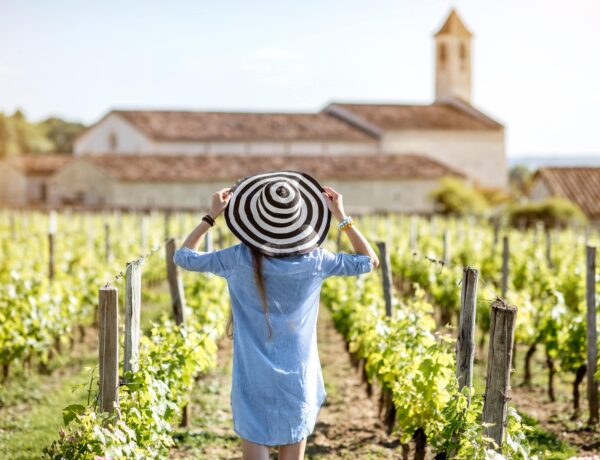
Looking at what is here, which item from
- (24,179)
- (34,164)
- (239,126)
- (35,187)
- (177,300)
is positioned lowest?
(177,300)

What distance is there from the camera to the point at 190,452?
574cm

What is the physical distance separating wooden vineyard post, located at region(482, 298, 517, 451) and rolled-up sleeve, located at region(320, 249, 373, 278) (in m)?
0.65

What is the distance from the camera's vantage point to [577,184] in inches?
1241

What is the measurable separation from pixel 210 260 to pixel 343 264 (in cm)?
56

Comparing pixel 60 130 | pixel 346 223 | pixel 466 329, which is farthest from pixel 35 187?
pixel 346 223

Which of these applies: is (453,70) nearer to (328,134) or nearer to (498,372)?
(328,134)

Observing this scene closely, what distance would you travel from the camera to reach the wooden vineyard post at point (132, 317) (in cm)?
432

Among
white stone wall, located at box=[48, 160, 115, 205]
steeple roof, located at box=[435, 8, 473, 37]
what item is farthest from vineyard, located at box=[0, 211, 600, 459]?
steeple roof, located at box=[435, 8, 473, 37]

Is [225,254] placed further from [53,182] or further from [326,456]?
[53,182]

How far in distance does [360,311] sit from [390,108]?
46842mm

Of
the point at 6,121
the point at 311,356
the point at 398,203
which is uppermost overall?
the point at 6,121

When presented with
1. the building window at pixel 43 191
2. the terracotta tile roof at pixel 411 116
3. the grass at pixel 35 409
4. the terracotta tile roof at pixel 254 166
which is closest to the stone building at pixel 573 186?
the terracotta tile roof at pixel 254 166

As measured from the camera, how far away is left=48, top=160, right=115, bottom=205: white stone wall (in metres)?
38.5

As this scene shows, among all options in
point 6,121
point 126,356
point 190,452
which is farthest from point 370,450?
point 6,121
